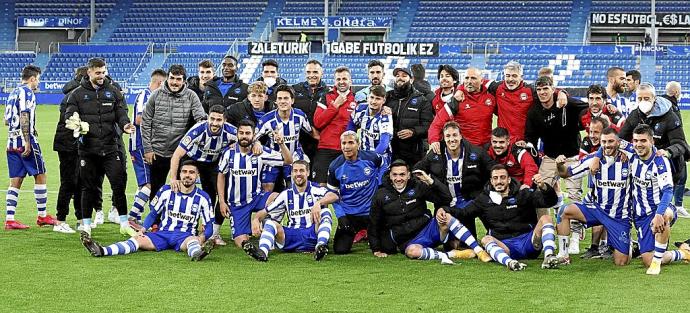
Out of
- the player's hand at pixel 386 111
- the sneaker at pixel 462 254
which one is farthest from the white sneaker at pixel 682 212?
the player's hand at pixel 386 111

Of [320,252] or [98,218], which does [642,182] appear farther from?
[98,218]

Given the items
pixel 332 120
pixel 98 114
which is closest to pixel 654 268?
pixel 332 120

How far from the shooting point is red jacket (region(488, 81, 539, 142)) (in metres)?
9.98

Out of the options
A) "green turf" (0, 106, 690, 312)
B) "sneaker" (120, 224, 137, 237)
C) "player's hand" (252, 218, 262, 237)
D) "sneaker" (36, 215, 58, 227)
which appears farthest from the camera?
"sneaker" (36, 215, 58, 227)

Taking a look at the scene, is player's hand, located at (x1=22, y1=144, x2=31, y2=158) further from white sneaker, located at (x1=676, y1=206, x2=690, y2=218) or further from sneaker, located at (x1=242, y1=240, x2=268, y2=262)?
white sneaker, located at (x1=676, y1=206, x2=690, y2=218)

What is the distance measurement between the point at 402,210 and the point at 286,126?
164cm

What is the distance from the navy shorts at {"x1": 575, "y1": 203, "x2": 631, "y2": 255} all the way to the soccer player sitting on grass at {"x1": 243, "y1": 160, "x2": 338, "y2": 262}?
2325mm

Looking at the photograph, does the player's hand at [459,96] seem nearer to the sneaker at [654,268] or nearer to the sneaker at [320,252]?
the sneaker at [320,252]

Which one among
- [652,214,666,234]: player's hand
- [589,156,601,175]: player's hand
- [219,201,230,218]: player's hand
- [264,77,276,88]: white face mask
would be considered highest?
[264,77,276,88]: white face mask

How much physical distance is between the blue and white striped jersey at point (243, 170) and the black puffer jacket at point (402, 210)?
1.26 meters

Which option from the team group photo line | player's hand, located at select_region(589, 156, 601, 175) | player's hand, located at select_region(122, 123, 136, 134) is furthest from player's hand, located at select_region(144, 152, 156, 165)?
player's hand, located at select_region(589, 156, 601, 175)

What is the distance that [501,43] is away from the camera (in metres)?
41.1

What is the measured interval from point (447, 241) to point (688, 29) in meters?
34.5

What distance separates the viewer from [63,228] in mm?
10633
